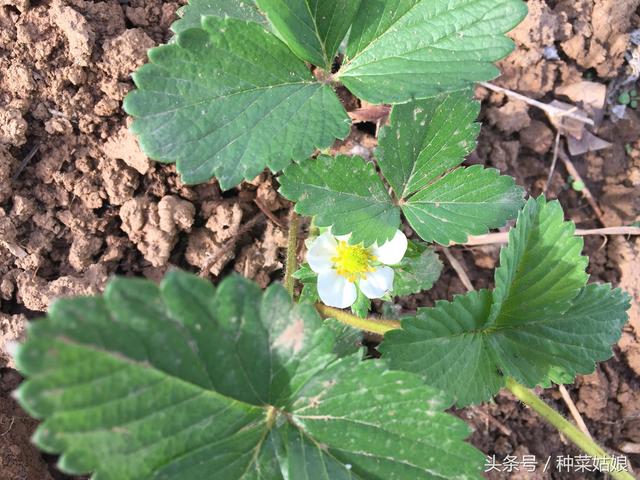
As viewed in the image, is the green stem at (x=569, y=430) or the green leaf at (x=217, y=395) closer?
the green leaf at (x=217, y=395)

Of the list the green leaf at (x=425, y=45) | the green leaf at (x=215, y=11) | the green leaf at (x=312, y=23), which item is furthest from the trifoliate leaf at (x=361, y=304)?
the green leaf at (x=215, y=11)

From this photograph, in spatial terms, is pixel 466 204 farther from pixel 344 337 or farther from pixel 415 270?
pixel 344 337

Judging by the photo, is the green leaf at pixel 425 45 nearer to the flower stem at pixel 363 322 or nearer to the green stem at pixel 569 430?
the flower stem at pixel 363 322

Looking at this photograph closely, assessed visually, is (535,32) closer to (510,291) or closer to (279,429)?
(510,291)

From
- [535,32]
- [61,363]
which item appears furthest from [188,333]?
[535,32]

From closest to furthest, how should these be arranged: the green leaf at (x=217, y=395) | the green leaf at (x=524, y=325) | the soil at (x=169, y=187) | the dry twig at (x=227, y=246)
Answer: the green leaf at (x=217, y=395) < the green leaf at (x=524, y=325) < the soil at (x=169, y=187) < the dry twig at (x=227, y=246)

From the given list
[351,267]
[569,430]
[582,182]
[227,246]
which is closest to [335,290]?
[351,267]
